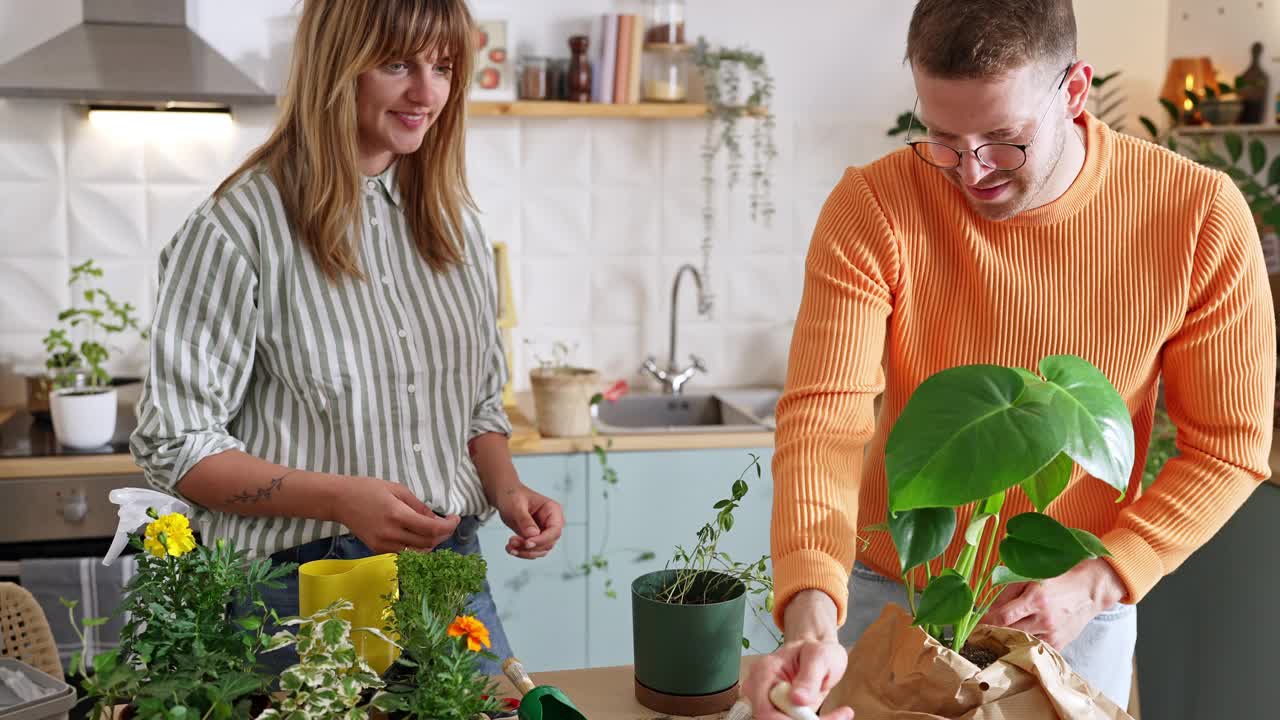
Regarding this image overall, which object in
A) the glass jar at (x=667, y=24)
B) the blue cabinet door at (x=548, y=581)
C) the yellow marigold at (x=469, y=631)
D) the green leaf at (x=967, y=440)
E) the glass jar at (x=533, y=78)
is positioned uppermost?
the glass jar at (x=667, y=24)

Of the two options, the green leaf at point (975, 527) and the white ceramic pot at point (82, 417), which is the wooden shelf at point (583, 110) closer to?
the white ceramic pot at point (82, 417)

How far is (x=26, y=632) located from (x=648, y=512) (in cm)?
144

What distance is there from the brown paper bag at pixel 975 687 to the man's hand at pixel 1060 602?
0.43 ft

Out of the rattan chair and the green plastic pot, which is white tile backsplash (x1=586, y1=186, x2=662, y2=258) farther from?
the green plastic pot

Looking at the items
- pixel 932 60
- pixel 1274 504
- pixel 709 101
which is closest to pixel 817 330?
pixel 932 60

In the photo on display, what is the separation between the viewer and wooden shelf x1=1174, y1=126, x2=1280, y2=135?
2.73 m

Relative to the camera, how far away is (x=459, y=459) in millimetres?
1583

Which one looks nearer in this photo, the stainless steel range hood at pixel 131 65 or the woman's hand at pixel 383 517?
the woman's hand at pixel 383 517

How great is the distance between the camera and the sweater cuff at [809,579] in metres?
1.07

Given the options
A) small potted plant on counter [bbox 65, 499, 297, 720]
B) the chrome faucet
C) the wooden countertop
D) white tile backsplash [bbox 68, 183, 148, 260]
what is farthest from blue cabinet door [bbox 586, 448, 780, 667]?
small potted plant on counter [bbox 65, 499, 297, 720]

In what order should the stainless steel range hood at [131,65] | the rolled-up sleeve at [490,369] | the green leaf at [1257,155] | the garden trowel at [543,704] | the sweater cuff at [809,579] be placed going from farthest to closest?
the green leaf at [1257,155], the stainless steel range hood at [131,65], the rolled-up sleeve at [490,369], the sweater cuff at [809,579], the garden trowel at [543,704]

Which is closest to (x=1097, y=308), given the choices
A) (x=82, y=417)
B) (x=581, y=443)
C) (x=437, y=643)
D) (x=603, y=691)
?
(x=603, y=691)

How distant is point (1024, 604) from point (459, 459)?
0.78 meters

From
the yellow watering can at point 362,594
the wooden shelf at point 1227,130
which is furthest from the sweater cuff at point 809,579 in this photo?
the wooden shelf at point 1227,130
